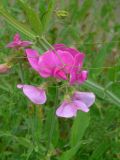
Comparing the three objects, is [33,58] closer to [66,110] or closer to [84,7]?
[66,110]

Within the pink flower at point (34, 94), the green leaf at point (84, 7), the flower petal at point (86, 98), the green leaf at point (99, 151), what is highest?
the green leaf at point (84, 7)

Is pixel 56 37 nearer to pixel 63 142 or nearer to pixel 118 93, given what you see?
pixel 63 142

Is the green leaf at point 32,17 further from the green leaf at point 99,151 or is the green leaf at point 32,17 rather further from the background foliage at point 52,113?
the green leaf at point 99,151

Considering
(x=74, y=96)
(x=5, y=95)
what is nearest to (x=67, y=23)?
(x=5, y=95)

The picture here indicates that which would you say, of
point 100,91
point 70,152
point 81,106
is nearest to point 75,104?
point 81,106

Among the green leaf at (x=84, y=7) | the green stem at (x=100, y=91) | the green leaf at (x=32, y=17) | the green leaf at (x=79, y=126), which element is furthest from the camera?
the green leaf at (x=84, y=7)

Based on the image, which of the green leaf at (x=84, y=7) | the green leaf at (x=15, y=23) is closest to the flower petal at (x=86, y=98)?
the green leaf at (x=15, y=23)
